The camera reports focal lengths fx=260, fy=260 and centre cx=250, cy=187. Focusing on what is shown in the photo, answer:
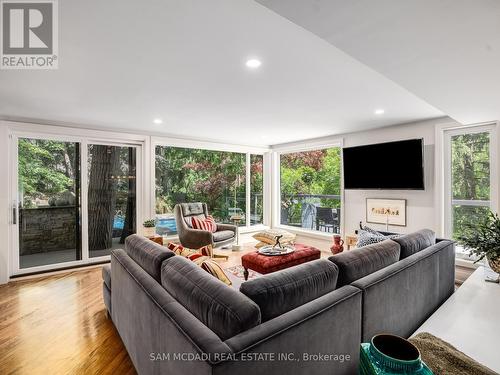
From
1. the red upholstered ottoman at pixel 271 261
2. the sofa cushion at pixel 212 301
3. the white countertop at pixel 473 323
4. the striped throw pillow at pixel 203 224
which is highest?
the sofa cushion at pixel 212 301

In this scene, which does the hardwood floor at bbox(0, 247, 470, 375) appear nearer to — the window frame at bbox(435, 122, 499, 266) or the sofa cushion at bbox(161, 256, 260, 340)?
the window frame at bbox(435, 122, 499, 266)

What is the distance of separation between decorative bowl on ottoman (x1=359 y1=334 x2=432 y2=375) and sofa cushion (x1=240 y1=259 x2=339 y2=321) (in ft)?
1.20

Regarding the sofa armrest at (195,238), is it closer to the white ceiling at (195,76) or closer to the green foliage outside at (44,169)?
the white ceiling at (195,76)

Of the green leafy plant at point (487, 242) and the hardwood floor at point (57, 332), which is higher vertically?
the green leafy plant at point (487, 242)

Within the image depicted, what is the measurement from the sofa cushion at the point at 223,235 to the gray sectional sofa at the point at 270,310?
250cm

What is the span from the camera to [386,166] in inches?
167

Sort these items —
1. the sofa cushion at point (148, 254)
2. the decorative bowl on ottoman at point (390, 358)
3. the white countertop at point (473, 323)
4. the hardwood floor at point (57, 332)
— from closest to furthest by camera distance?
the decorative bowl on ottoman at point (390, 358) < the white countertop at point (473, 323) < the sofa cushion at point (148, 254) < the hardwood floor at point (57, 332)

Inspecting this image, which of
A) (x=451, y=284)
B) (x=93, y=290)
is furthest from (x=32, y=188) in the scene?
(x=451, y=284)

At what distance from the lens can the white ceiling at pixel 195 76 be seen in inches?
62.5

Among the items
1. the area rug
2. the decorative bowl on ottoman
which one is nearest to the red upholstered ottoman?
the area rug

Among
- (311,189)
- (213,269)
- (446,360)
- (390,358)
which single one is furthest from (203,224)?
(390,358)

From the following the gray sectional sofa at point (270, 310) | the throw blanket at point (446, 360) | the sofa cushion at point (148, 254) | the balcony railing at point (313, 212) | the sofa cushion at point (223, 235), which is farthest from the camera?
the balcony railing at point (313, 212)

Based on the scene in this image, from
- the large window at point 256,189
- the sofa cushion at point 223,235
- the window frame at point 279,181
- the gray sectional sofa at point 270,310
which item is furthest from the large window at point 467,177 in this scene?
the large window at point 256,189

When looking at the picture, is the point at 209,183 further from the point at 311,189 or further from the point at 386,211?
the point at 386,211
